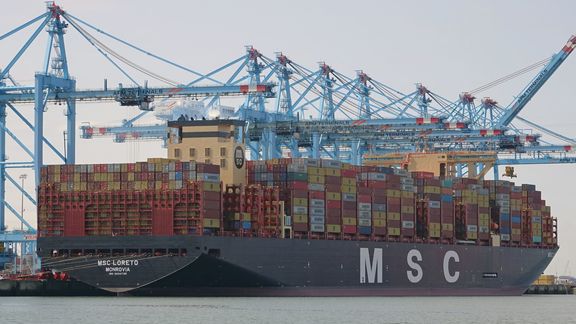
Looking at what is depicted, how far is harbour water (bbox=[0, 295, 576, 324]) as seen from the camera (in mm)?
63094

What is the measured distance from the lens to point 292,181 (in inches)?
3206

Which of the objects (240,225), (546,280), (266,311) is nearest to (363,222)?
(240,225)

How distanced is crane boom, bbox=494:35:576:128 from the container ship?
104 feet

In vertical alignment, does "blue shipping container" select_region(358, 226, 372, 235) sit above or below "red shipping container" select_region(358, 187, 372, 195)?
below

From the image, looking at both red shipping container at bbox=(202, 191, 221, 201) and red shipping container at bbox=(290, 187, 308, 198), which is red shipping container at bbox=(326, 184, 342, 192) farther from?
red shipping container at bbox=(202, 191, 221, 201)

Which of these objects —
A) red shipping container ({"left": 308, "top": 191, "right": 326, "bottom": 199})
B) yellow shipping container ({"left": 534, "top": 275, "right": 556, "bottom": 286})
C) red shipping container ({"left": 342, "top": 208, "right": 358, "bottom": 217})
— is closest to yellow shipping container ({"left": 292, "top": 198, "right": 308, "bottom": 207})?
red shipping container ({"left": 308, "top": 191, "right": 326, "bottom": 199})

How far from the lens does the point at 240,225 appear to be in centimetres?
7856

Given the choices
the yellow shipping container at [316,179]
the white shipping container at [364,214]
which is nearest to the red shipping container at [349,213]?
the white shipping container at [364,214]

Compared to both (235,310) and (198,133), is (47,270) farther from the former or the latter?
(235,310)

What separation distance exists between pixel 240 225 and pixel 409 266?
15770 mm

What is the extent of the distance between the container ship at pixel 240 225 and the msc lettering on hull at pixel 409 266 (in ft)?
0.29

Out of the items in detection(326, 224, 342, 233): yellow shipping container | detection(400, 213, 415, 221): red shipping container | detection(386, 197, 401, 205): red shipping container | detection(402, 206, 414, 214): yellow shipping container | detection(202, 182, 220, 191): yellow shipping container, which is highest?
detection(202, 182, 220, 191): yellow shipping container

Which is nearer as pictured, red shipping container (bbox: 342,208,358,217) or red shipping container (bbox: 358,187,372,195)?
red shipping container (bbox: 342,208,358,217)

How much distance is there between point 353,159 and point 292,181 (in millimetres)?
39365
